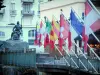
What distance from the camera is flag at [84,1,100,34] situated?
18737 millimetres

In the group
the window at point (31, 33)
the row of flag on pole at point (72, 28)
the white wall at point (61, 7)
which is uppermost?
the white wall at point (61, 7)

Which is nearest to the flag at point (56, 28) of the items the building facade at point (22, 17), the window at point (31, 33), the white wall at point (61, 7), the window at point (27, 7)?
the white wall at point (61, 7)

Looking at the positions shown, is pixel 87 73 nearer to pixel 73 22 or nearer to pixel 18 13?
pixel 73 22

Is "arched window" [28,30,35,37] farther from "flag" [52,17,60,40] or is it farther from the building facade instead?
"flag" [52,17,60,40]

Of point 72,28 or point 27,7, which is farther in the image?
point 27,7

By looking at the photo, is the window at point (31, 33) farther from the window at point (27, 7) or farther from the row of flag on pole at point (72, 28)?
the row of flag on pole at point (72, 28)

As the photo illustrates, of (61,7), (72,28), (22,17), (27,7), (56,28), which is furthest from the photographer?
(27,7)

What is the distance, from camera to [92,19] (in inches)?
746

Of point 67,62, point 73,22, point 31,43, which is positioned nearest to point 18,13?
point 31,43

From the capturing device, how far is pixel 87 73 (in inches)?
919

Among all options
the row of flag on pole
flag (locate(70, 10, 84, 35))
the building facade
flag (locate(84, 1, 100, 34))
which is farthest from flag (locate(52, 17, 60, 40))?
the building facade

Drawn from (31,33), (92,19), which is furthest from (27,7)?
(92,19)

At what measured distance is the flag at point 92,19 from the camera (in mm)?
18737

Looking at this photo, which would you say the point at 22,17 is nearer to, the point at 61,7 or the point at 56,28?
the point at 61,7
